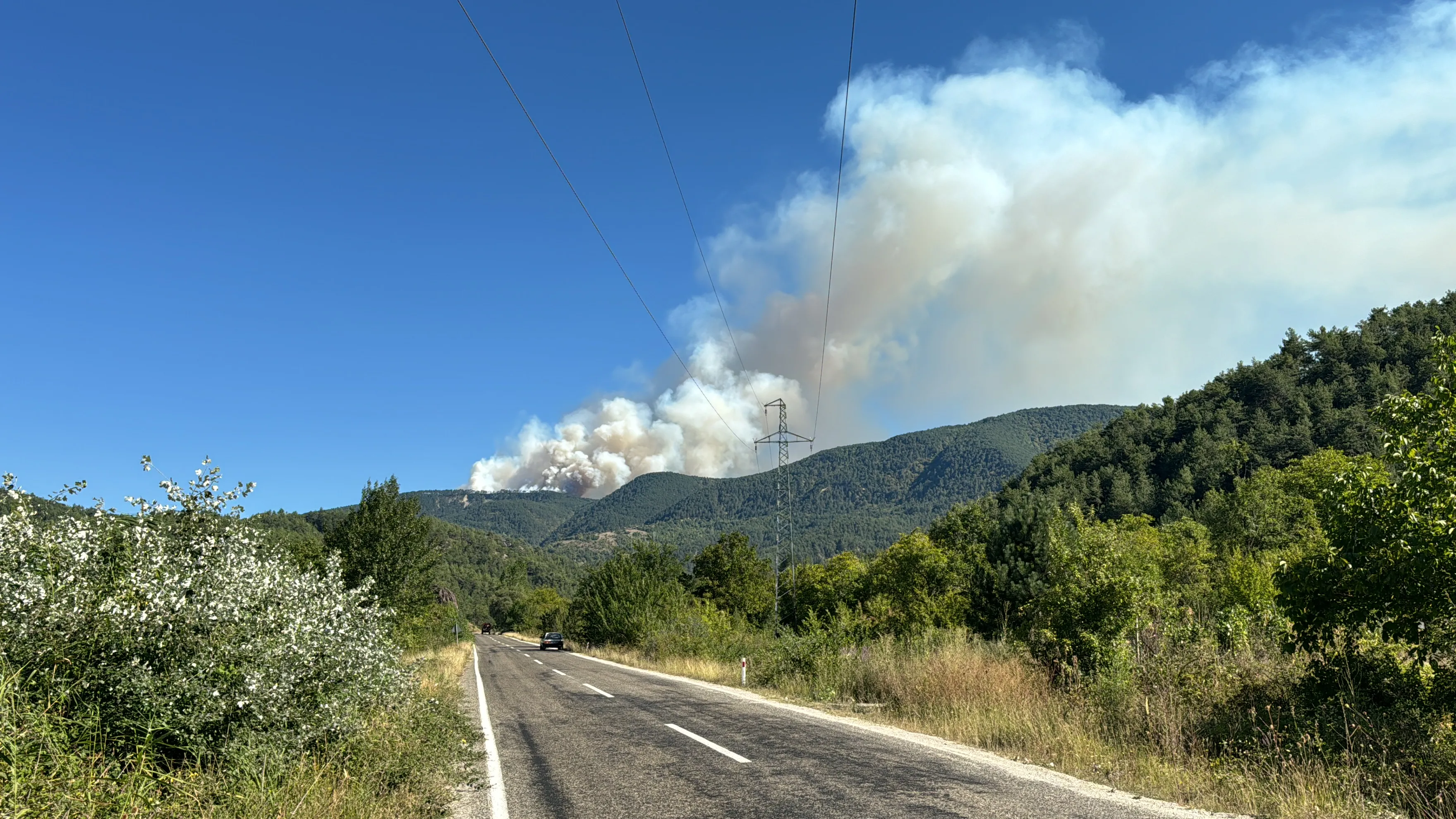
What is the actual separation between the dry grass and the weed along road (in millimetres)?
625

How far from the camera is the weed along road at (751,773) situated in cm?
722

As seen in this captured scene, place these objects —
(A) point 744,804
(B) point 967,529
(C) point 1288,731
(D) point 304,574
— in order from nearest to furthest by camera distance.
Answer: (A) point 744,804 < (D) point 304,574 < (C) point 1288,731 < (B) point 967,529

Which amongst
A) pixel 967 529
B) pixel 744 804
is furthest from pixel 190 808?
pixel 967 529

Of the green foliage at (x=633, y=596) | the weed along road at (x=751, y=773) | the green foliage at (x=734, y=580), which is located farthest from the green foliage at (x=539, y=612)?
the weed along road at (x=751, y=773)

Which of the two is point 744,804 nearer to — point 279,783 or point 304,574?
point 279,783

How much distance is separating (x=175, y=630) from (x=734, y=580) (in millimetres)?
72666

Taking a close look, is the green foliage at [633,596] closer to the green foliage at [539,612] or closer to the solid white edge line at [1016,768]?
the solid white edge line at [1016,768]

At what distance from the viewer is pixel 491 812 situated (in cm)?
743

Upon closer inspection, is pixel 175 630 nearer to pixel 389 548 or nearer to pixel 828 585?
pixel 389 548

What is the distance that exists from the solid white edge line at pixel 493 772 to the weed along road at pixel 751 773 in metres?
0.04

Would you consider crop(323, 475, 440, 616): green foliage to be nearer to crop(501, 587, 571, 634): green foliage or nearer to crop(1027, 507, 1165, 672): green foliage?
crop(1027, 507, 1165, 672): green foliage

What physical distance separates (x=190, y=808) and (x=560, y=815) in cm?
305

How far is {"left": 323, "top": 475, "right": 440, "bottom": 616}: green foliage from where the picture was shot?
91.8ft

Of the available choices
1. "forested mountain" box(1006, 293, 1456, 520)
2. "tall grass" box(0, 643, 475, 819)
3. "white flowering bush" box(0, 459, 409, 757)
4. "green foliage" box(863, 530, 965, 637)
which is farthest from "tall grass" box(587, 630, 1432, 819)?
"forested mountain" box(1006, 293, 1456, 520)
